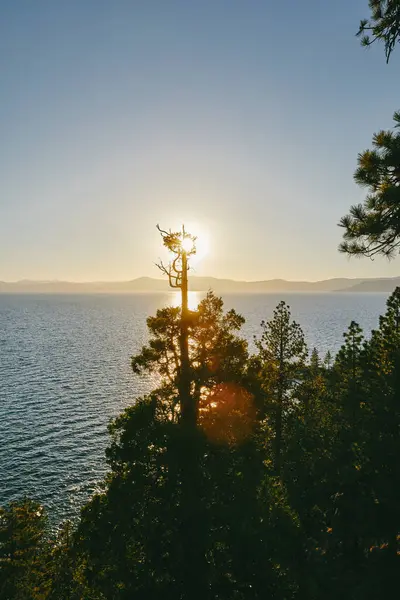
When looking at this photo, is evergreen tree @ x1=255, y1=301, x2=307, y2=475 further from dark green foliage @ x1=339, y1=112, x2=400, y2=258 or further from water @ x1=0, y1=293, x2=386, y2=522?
water @ x1=0, y1=293, x2=386, y2=522

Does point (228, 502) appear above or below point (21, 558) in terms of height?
above

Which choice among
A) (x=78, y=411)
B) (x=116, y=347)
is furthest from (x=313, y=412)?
(x=116, y=347)

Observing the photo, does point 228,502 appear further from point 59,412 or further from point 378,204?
point 59,412

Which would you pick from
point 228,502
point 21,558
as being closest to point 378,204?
point 228,502

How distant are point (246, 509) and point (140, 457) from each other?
15.9ft

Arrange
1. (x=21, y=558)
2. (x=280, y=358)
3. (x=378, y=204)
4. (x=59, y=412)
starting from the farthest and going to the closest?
(x=59, y=412)
(x=280, y=358)
(x=21, y=558)
(x=378, y=204)

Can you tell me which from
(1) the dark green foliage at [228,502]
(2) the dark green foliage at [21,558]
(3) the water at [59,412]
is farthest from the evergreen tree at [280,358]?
(3) the water at [59,412]

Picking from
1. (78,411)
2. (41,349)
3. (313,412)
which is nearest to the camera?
(313,412)

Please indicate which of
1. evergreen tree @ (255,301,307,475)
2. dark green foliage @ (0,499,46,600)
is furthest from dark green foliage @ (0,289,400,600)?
evergreen tree @ (255,301,307,475)

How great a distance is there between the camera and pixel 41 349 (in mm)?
111812

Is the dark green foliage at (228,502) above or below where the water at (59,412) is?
above

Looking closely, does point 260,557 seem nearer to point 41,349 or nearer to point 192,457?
point 192,457

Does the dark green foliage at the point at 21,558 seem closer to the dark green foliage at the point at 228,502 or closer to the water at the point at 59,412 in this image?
the dark green foliage at the point at 228,502

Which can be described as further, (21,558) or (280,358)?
(280,358)
